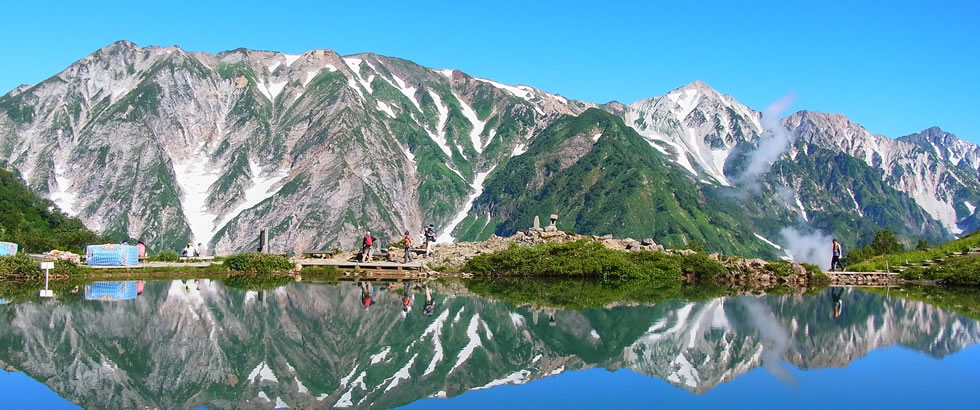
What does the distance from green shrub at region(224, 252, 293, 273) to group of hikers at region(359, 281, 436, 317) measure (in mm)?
8055

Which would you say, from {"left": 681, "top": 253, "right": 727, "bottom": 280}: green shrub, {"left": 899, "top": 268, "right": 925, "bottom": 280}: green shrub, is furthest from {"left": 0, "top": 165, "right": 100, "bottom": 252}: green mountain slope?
{"left": 899, "top": 268, "right": 925, "bottom": 280}: green shrub

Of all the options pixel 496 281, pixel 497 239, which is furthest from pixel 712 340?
pixel 497 239

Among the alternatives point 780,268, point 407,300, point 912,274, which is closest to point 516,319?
point 407,300

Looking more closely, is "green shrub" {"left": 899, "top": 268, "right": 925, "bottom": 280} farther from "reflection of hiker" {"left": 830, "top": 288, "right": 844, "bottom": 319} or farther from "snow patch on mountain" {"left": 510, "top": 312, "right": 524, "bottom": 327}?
"snow patch on mountain" {"left": 510, "top": 312, "right": 524, "bottom": 327}

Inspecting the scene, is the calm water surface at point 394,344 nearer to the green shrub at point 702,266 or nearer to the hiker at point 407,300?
the hiker at point 407,300

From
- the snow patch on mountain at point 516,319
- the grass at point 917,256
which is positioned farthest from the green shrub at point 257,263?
the grass at point 917,256

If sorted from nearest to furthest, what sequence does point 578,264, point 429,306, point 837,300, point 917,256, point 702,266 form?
point 429,306 < point 837,300 < point 578,264 < point 702,266 < point 917,256

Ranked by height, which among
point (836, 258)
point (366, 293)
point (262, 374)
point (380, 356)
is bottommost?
point (262, 374)

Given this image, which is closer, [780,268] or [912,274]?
[780,268]

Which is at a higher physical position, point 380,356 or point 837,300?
point 837,300

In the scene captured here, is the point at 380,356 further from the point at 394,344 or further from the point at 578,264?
the point at 578,264

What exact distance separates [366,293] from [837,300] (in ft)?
67.3

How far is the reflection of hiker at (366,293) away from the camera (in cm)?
3328

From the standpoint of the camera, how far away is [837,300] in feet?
131
